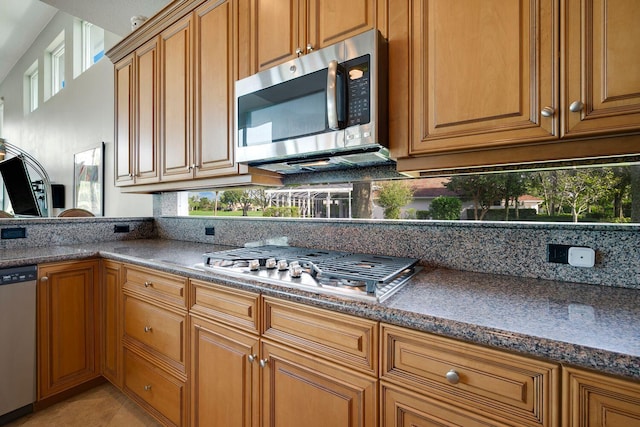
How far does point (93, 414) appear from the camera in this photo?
1790 mm

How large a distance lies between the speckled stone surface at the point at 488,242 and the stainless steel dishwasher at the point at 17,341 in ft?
4.67

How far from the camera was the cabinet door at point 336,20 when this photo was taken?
1.24m

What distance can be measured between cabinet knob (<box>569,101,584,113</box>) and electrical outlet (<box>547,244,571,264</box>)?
51 cm

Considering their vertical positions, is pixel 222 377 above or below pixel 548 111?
below

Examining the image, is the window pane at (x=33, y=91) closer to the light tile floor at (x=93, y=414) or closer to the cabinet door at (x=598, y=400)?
the light tile floor at (x=93, y=414)

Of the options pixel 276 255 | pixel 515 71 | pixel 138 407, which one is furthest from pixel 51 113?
pixel 515 71

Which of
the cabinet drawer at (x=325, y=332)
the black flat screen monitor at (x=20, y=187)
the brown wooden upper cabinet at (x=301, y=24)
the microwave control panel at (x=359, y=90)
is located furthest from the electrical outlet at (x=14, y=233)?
the microwave control panel at (x=359, y=90)

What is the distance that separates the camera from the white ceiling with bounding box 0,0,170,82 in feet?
8.16

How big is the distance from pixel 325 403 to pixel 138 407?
1523mm

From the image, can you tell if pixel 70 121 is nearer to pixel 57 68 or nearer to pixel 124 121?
pixel 57 68

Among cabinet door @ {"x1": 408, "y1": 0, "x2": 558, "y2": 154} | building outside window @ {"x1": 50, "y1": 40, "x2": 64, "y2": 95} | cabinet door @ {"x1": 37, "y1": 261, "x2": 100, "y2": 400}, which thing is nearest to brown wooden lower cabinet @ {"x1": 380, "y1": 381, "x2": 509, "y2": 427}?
cabinet door @ {"x1": 408, "y1": 0, "x2": 558, "y2": 154}

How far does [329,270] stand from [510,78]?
854 mm

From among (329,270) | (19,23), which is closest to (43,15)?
(19,23)

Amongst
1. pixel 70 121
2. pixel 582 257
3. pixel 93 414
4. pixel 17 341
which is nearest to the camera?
pixel 582 257
